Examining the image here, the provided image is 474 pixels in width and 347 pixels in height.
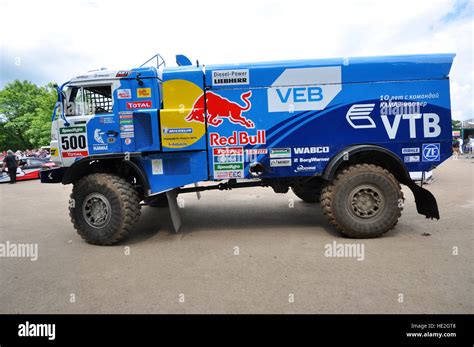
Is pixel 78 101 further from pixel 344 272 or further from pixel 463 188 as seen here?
pixel 463 188

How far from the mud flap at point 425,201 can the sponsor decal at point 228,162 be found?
3122 mm

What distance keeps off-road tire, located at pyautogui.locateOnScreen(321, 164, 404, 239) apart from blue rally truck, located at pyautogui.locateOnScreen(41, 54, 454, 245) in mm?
18

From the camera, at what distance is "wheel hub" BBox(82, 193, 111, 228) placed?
5.16 metres

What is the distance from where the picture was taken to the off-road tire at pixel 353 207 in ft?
16.2

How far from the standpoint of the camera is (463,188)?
32.0 ft

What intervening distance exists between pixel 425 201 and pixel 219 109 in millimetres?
4140

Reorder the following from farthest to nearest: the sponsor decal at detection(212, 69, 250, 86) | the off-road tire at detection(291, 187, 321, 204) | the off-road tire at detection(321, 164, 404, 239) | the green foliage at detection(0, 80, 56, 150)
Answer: the green foliage at detection(0, 80, 56, 150) → the off-road tire at detection(291, 187, 321, 204) → the sponsor decal at detection(212, 69, 250, 86) → the off-road tire at detection(321, 164, 404, 239)

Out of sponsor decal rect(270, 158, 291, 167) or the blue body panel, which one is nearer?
the blue body panel

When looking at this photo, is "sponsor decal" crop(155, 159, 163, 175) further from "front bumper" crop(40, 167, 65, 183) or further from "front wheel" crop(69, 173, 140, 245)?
"front bumper" crop(40, 167, 65, 183)

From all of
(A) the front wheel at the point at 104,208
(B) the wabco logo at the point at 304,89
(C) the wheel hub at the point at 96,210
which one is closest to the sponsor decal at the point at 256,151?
(B) the wabco logo at the point at 304,89

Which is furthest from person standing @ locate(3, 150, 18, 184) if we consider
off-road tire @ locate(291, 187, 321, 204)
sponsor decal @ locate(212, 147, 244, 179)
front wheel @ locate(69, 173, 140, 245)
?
off-road tire @ locate(291, 187, 321, 204)

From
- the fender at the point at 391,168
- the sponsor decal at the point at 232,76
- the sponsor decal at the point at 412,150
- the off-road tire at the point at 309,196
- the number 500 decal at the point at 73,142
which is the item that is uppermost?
the sponsor decal at the point at 232,76

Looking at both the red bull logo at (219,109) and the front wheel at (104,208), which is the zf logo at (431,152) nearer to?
the red bull logo at (219,109)
